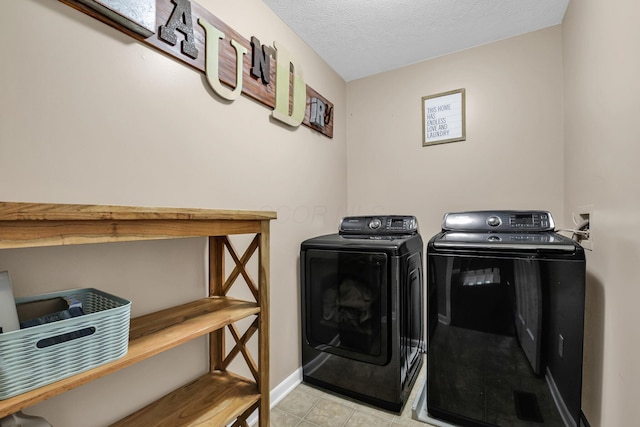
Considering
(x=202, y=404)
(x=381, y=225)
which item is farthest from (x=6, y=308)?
(x=381, y=225)

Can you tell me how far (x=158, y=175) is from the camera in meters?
1.18

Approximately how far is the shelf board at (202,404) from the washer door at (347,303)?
677 mm

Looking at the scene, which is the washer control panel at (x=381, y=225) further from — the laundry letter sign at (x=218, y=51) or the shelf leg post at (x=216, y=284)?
the shelf leg post at (x=216, y=284)

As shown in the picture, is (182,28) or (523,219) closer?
(182,28)

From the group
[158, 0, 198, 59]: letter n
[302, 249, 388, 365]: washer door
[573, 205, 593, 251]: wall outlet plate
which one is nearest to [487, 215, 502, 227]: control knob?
[573, 205, 593, 251]: wall outlet plate

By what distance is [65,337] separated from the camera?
694 mm

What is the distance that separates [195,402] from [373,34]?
2409 mm

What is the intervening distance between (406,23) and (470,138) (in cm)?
97

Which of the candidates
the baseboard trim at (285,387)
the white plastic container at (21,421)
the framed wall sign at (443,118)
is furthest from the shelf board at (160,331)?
the framed wall sign at (443,118)

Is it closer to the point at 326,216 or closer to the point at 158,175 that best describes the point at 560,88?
the point at 326,216

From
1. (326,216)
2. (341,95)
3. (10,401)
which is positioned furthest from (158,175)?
(341,95)

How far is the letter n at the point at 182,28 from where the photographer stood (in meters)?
1.18

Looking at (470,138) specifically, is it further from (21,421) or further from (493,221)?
(21,421)

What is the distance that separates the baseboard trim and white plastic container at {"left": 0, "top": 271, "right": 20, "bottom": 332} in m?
1.38
